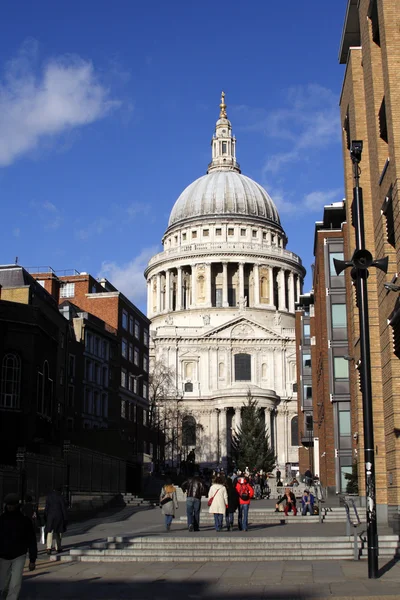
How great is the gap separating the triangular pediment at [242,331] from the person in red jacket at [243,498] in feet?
286

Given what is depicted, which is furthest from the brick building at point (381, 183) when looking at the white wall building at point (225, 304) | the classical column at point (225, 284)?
the classical column at point (225, 284)

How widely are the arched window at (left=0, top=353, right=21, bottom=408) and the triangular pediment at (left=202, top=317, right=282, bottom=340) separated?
72.1m

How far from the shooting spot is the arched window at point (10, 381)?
4112cm

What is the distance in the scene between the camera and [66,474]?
121 ft

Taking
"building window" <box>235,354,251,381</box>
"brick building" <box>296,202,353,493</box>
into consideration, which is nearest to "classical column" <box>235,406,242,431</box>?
"building window" <box>235,354,251,381</box>

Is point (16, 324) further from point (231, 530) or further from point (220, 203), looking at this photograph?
point (220, 203)

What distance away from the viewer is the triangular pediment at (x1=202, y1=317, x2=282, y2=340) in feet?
373

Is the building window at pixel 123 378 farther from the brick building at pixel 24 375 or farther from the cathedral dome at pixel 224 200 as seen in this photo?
the cathedral dome at pixel 224 200

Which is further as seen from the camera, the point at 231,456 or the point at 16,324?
the point at 231,456

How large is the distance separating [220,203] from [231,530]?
378ft

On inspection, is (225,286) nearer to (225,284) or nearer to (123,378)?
(225,284)

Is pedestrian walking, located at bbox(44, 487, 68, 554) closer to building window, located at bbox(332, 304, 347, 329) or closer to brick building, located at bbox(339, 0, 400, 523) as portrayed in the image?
brick building, located at bbox(339, 0, 400, 523)

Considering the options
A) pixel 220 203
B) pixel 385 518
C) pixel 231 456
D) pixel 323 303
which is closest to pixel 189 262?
pixel 220 203

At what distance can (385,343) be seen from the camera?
23.8 meters
